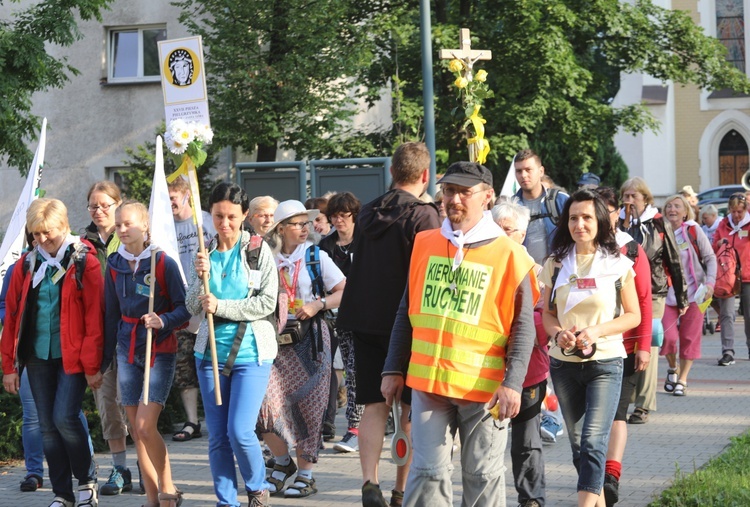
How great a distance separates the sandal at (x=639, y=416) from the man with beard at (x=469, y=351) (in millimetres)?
5207

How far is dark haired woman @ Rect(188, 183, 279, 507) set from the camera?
6449 mm

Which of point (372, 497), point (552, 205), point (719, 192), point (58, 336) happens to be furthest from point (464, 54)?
point (719, 192)

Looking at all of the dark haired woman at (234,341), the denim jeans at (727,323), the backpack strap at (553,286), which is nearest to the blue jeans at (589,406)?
the backpack strap at (553,286)

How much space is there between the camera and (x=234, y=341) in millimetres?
6520

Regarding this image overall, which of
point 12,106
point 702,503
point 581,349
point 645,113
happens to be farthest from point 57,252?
point 645,113

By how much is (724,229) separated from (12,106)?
9360mm

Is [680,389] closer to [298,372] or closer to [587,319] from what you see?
[298,372]

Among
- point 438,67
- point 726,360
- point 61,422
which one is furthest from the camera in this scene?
A: point 438,67

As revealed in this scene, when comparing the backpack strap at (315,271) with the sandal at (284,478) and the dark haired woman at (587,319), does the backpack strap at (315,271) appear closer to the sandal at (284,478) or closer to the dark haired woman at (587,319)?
the sandal at (284,478)

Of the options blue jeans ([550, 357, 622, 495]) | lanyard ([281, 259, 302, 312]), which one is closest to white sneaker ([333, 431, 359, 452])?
lanyard ([281, 259, 302, 312])

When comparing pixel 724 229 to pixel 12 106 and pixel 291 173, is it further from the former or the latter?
pixel 12 106

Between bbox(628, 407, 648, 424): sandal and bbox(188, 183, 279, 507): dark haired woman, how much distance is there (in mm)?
4534

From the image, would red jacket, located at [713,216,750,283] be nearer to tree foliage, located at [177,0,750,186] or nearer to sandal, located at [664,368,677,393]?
sandal, located at [664,368,677,393]

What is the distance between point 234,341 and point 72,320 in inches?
45.7
